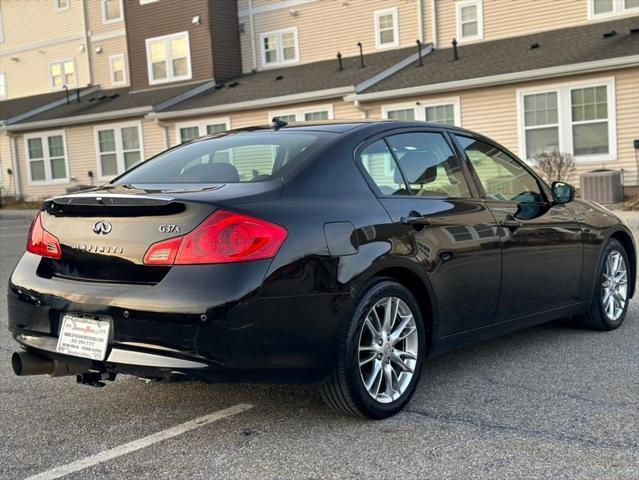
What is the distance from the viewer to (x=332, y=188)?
3.93 metres

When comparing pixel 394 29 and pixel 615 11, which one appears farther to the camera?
pixel 394 29

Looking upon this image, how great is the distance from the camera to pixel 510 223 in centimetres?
486

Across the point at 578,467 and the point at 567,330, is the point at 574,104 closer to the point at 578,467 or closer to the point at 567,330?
the point at 567,330

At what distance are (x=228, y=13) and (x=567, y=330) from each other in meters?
22.3

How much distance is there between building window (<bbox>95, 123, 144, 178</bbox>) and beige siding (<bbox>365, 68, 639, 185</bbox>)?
9493mm

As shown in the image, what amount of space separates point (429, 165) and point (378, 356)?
1.29 meters

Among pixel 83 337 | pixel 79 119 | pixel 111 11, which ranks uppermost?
pixel 111 11

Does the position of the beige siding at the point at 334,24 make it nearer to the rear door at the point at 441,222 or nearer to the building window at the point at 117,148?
the building window at the point at 117,148

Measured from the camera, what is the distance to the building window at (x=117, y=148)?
26078 mm

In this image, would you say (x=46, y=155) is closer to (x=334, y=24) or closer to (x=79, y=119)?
(x=79, y=119)

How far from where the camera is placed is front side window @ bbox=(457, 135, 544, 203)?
4.96 m

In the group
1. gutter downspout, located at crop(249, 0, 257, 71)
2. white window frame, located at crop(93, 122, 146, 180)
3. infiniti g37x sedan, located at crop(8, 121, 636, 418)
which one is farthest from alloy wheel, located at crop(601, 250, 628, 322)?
white window frame, located at crop(93, 122, 146, 180)

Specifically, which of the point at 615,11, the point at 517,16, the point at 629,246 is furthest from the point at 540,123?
the point at 629,246

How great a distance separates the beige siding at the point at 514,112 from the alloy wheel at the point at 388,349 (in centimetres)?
1444
